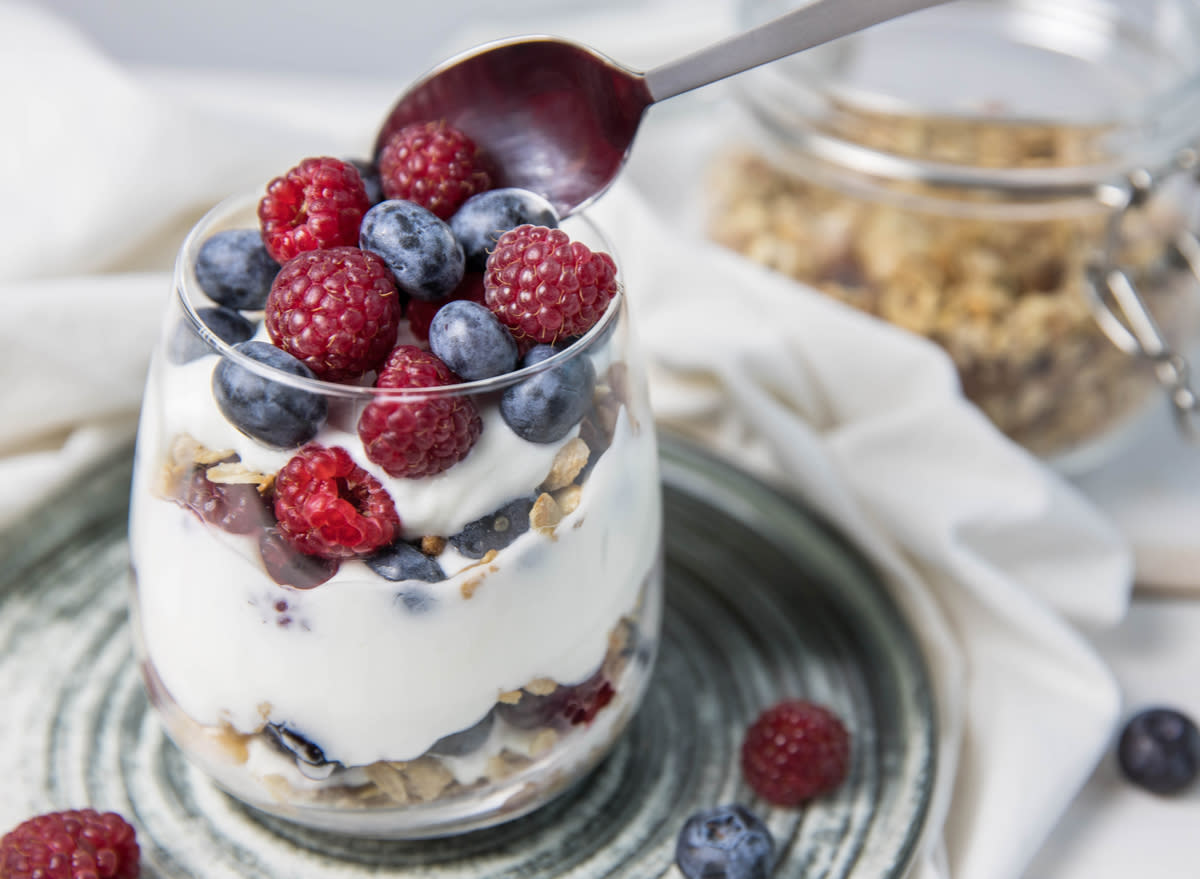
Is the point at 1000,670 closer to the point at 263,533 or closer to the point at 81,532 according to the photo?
the point at 263,533

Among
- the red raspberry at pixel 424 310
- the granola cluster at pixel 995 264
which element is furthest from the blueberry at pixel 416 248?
the granola cluster at pixel 995 264

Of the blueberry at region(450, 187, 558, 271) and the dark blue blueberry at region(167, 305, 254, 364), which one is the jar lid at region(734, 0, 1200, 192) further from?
the dark blue blueberry at region(167, 305, 254, 364)

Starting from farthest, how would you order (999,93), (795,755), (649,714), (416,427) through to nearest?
(999,93)
(649,714)
(795,755)
(416,427)

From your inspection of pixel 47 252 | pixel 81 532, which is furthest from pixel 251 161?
pixel 81 532

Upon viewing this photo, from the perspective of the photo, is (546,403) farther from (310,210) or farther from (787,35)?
(787,35)

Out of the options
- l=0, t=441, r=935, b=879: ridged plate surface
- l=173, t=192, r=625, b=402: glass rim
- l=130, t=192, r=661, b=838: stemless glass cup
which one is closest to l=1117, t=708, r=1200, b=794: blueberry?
l=0, t=441, r=935, b=879: ridged plate surface

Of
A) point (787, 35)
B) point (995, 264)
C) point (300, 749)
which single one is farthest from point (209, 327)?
point (995, 264)
